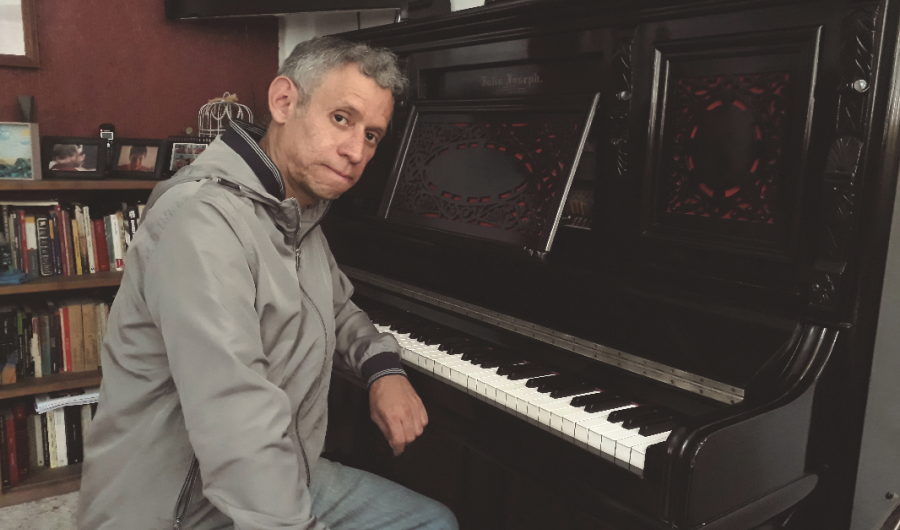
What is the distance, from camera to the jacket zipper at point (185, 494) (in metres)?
1.13

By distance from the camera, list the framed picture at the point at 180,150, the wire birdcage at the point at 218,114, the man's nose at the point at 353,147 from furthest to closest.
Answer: the wire birdcage at the point at 218,114
the framed picture at the point at 180,150
the man's nose at the point at 353,147

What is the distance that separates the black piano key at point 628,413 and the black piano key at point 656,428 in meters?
0.04

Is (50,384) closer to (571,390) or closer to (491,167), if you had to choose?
(491,167)

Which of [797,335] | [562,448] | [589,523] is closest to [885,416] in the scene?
[797,335]

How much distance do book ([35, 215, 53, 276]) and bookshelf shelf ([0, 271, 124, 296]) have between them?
37 millimetres

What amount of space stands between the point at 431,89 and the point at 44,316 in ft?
6.06

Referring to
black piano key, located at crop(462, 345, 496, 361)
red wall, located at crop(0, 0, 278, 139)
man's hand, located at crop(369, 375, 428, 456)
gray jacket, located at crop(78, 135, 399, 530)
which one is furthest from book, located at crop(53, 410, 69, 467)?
black piano key, located at crop(462, 345, 496, 361)

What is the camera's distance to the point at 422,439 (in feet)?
6.88

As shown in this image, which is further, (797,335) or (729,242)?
(729,242)

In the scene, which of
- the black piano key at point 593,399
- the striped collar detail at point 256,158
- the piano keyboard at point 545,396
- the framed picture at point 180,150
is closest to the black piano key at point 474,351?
the piano keyboard at point 545,396

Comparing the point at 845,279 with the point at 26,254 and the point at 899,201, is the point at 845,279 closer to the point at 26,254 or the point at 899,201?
the point at 899,201

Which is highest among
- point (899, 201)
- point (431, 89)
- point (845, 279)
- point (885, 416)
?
point (431, 89)

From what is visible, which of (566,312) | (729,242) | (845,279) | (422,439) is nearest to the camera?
(845,279)

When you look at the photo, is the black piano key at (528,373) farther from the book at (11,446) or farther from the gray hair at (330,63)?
the book at (11,446)
